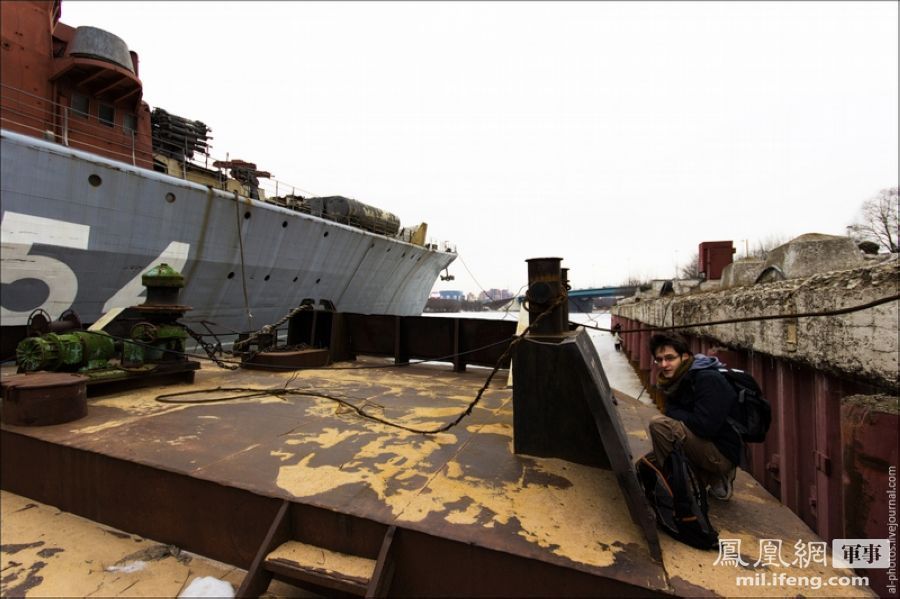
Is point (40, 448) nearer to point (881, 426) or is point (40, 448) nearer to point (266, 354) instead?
point (266, 354)

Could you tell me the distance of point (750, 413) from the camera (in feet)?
7.06

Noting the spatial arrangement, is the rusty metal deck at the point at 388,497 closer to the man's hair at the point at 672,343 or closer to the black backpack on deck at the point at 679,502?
the black backpack on deck at the point at 679,502

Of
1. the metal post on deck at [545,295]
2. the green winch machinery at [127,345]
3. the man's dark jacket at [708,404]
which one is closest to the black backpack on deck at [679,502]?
the man's dark jacket at [708,404]

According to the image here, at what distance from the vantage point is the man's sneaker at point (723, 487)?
2.39 meters

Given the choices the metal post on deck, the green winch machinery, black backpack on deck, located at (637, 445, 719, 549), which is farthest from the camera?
the green winch machinery

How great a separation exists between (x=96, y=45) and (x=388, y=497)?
1361cm

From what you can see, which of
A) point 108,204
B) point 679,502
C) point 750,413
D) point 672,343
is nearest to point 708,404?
point 750,413

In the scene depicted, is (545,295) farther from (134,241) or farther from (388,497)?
(134,241)

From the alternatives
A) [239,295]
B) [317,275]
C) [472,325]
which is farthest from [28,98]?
[472,325]

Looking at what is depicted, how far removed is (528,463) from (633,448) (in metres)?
1.02

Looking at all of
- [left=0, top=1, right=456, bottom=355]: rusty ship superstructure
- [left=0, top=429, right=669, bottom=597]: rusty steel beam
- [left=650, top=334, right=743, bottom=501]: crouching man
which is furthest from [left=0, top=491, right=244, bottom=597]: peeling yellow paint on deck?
[left=0, top=1, right=456, bottom=355]: rusty ship superstructure

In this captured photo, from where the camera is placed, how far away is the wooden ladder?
6.04 ft

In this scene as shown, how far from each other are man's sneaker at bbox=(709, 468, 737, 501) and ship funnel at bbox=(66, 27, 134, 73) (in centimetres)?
1476

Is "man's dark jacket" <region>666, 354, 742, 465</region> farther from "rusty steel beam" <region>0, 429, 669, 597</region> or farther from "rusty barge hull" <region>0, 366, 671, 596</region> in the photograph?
"rusty steel beam" <region>0, 429, 669, 597</region>
